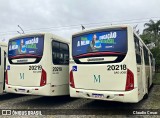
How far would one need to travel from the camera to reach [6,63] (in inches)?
415

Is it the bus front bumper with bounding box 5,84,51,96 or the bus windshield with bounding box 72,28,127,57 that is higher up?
the bus windshield with bounding box 72,28,127,57

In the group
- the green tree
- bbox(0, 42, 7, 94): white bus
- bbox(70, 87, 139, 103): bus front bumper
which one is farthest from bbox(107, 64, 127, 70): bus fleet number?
the green tree

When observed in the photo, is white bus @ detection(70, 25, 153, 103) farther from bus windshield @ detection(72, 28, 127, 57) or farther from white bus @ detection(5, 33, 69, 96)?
white bus @ detection(5, 33, 69, 96)

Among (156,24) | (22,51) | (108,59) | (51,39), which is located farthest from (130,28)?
(156,24)

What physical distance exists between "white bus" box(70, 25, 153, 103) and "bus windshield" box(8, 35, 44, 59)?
1.46 meters

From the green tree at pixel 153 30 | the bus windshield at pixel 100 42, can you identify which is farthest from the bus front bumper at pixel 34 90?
the green tree at pixel 153 30

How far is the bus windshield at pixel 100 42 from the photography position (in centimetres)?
807

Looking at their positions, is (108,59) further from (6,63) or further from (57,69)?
(6,63)

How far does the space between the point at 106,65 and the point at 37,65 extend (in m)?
2.90

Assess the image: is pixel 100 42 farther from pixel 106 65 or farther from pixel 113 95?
pixel 113 95

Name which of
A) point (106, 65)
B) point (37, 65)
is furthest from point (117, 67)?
point (37, 65)

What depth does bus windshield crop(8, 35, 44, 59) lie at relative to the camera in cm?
963

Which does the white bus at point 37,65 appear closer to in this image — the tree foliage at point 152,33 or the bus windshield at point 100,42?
the bus windshield at point 100,42

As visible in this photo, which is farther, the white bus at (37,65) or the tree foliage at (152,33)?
the tree foliage at (152,33)
